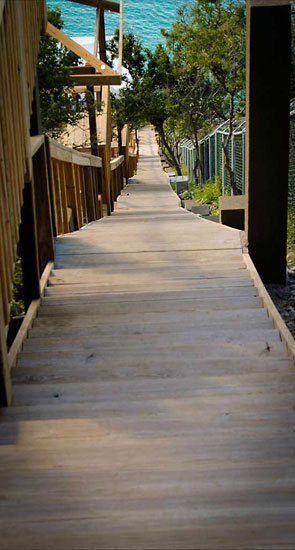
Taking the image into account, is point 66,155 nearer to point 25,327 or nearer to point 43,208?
point 43,208

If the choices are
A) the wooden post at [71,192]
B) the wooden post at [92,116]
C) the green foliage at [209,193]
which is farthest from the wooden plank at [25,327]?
the green foliage at [209,193]

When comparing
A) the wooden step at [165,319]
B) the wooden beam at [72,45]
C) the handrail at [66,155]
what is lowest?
the wooden step at [165,319]

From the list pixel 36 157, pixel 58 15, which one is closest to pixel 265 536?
pixel 36 157

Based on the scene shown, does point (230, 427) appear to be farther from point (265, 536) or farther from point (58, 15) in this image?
point (58, 15)

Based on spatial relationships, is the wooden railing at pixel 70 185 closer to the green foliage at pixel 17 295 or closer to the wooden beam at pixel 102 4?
the green foliage at pixel 17 295

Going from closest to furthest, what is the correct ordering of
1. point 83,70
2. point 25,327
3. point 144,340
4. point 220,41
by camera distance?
point 144,340 < point 25,327 < point 83,70 < point 220,41

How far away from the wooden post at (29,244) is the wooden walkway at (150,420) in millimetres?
152

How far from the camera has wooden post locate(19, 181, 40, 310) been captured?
3596mm

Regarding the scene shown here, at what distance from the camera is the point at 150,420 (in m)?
2.31

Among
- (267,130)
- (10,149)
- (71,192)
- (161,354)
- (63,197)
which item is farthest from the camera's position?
(71,192)

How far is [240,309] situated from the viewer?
3691mm

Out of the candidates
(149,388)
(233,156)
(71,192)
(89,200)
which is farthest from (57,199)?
(233,156)

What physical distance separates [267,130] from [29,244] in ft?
7.51

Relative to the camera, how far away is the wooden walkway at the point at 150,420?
1.69 metres
